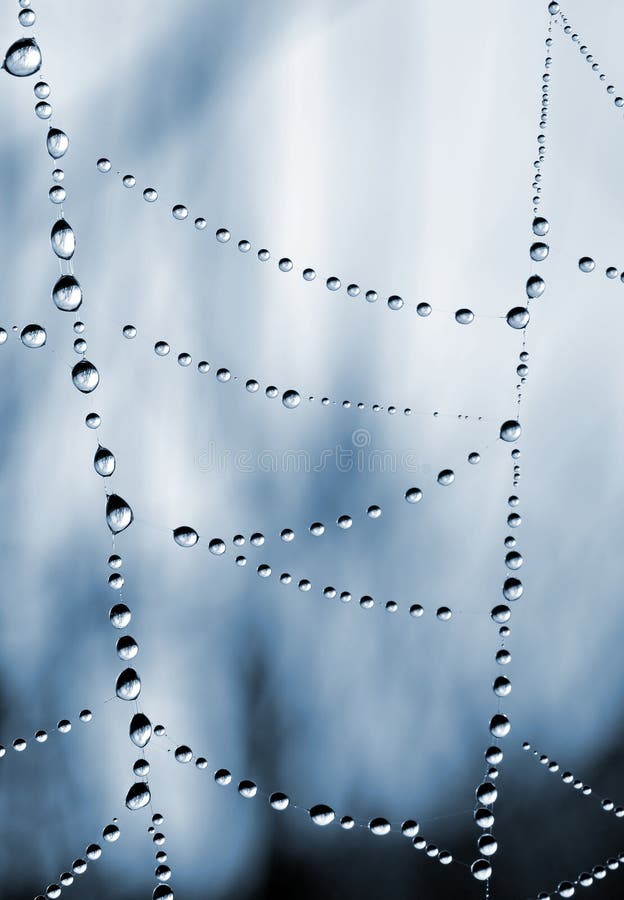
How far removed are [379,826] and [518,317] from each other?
614mm

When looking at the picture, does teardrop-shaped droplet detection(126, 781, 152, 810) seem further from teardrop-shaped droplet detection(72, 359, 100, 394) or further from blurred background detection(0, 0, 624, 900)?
teardrop-shaped droplet detection(72, 359, 100, 394)

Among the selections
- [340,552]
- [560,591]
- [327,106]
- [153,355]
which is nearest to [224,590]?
[340,552]

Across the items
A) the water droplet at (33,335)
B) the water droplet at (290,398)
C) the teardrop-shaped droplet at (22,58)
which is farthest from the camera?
the water droplet at (290,398)

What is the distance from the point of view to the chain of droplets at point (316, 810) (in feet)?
2.91

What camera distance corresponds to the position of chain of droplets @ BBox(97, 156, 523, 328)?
92 cm

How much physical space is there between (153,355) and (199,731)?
0.50 metres

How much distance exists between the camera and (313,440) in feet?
3.31

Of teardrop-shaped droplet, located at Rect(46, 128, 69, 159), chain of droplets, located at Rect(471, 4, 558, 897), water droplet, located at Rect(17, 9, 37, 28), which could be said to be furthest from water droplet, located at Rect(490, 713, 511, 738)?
water droplet, located at Rect(17, 9, 37, 28)

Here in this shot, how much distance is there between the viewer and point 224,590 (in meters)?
1.02

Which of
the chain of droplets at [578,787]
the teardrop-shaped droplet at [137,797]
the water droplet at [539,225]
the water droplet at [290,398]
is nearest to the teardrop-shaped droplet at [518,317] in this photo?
the water droplet at [539,225]

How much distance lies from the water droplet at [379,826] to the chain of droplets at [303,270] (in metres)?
0.60

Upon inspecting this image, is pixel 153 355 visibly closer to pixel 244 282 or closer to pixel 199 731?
pixel 244 282

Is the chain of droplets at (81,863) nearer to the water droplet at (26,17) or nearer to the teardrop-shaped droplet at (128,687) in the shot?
the teardrop-shaped droplet at (128,687)

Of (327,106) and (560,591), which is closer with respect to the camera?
(327,106)
